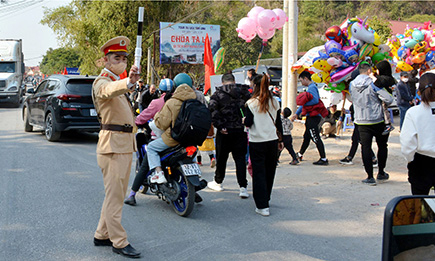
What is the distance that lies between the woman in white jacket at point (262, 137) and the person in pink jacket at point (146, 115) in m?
1.36

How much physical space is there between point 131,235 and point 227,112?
2.56 metres

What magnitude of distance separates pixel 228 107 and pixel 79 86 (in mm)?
5807

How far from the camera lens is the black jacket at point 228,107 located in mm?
6750

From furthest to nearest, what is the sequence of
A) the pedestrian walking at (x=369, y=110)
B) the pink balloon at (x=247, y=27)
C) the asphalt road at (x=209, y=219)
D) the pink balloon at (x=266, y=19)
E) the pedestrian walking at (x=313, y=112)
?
the pink balloon at (x=247, y=27)
the pink balloon at (x=266, y=19)
the pedestrian walking at (x=313, y=112)
the pedestrian walking at (x=369, y=110)
the asphalt road at (x=209, y=219)

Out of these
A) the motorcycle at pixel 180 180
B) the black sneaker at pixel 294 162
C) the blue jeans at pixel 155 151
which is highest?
the blue jeans at pixel 155 151

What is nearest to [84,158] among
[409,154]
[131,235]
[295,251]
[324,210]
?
[131,235]

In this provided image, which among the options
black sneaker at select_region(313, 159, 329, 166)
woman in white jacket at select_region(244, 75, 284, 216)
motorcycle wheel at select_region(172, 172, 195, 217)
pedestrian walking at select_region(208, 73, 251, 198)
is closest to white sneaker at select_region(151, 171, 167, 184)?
motorcycle wheel at select_region(172, 172, 195, 217)

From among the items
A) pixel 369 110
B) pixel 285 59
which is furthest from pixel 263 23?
pixel 369 110

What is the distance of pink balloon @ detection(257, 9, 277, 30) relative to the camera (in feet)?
36.1

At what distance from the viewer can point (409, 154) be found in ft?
14.0

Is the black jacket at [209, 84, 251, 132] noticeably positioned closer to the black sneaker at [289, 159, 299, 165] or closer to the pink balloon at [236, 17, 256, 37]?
the black sneaker at [289, 159, 299, 165]

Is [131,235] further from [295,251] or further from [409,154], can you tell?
[409,154]

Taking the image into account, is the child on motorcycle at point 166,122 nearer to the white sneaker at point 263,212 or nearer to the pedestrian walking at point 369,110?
the white sneaker at point 263,212

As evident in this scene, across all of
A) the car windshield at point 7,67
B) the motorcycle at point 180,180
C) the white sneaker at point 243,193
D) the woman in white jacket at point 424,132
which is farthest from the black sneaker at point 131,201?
the car windshield at point 7,67
